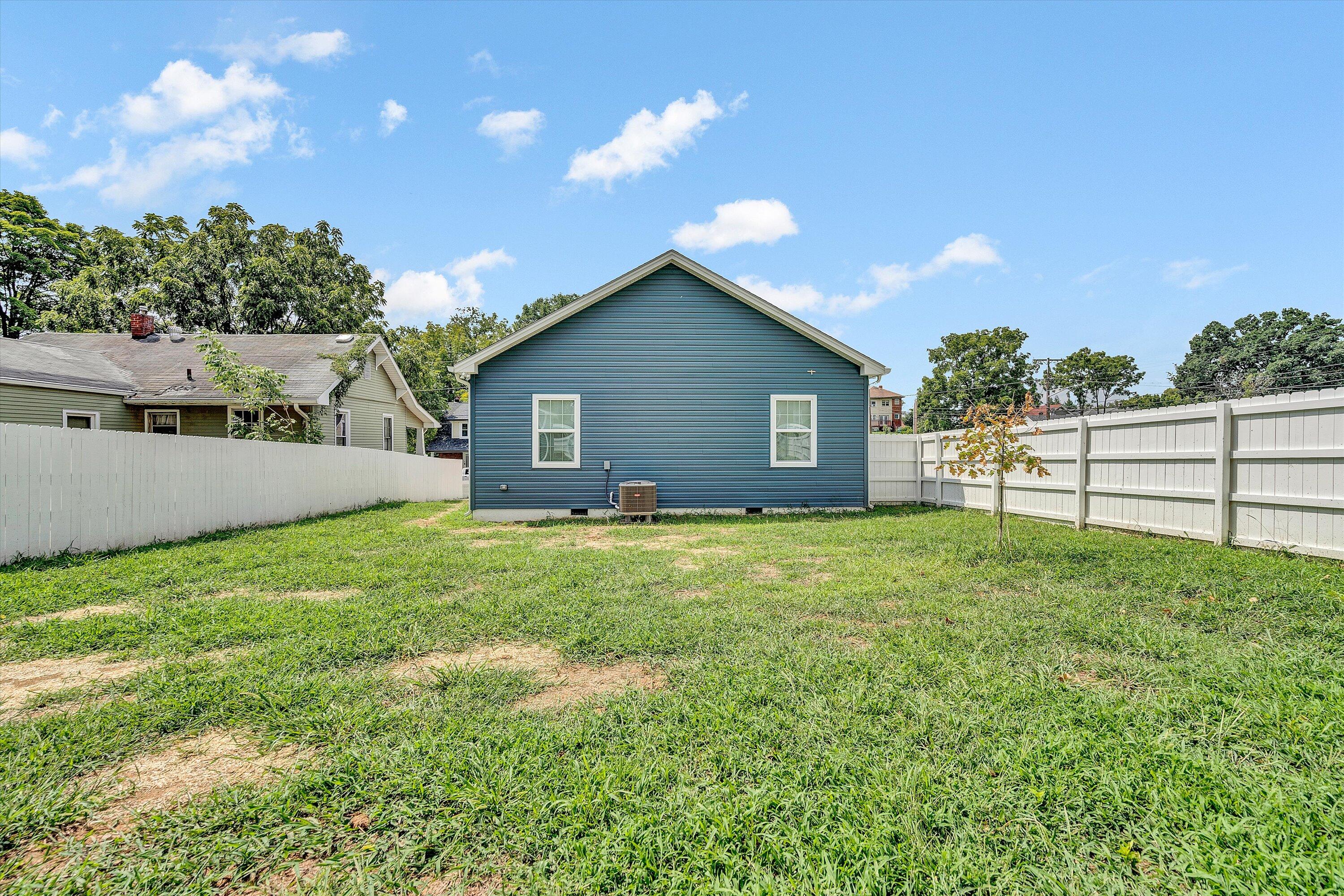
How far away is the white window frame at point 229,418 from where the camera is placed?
14.3 m

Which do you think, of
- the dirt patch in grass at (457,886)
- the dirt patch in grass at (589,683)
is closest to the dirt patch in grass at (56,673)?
the dirt patch in grass at (589,683)

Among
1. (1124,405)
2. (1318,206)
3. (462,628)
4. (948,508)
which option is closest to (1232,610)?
(462,628)

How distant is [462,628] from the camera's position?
4.12 metres

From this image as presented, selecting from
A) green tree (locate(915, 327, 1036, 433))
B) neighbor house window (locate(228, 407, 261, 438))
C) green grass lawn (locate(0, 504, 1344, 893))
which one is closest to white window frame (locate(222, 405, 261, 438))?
neighbor house window (locate(228, 407, 261, 438))

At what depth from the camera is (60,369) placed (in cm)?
1411

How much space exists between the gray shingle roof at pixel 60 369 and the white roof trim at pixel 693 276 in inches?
→ 411

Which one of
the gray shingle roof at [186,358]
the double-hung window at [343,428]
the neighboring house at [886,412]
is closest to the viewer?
the gray shingle roof at [186,358]

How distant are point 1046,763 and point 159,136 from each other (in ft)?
91.5

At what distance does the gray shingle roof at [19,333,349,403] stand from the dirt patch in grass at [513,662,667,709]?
579 inches

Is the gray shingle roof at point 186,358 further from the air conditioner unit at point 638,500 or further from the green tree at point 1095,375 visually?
the green tree at point 1095,375

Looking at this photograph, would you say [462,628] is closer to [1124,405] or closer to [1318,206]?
[1318,206]

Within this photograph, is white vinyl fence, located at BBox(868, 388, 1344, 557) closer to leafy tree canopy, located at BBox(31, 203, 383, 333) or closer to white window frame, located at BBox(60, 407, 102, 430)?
white window frame, located at BBox(60, 407, 102, 430)

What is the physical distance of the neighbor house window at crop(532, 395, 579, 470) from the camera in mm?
11656

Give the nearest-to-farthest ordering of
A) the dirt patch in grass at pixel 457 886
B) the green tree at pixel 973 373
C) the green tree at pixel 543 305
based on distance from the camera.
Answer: the dirt patch in grass at pixel 457 886 < the green tree at pixel 543 305 < the green tree at pixel 973 373
